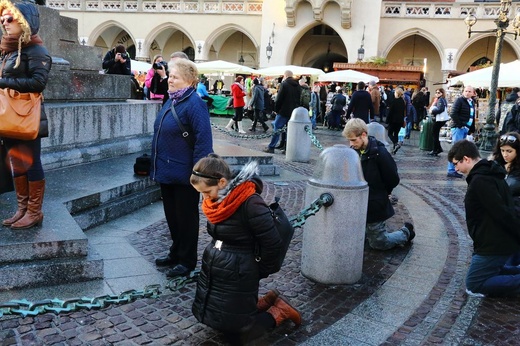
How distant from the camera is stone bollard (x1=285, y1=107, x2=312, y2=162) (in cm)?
1156

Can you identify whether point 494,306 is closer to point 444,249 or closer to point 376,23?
point 444,249

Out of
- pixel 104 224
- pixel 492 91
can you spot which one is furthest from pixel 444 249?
pixel 492 91

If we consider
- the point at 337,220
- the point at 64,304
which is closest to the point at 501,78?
the point at 337,220

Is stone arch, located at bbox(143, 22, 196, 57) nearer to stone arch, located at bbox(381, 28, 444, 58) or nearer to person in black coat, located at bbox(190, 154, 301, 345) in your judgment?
stone arch, located at bbox(381, 28, 444, 58)

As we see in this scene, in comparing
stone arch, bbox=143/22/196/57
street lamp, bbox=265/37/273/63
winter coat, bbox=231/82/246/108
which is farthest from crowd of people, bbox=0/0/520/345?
stone arch, bbox=143/22/196/57

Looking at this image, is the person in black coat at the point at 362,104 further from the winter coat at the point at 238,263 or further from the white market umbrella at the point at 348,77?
the winter coat at the point at 238,263

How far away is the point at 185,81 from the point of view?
4.37 metres

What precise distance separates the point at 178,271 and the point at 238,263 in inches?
53.7

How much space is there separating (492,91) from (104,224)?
12114 millimetres

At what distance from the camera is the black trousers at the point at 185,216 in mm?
4496

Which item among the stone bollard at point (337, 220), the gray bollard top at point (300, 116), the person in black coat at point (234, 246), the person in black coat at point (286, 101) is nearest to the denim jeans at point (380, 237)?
the stone bollard at point (337, 220)

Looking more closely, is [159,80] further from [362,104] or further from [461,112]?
[461,112]

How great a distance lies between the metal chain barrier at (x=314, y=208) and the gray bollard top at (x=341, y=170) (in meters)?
0.12

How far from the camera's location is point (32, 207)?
4465 millimetres
